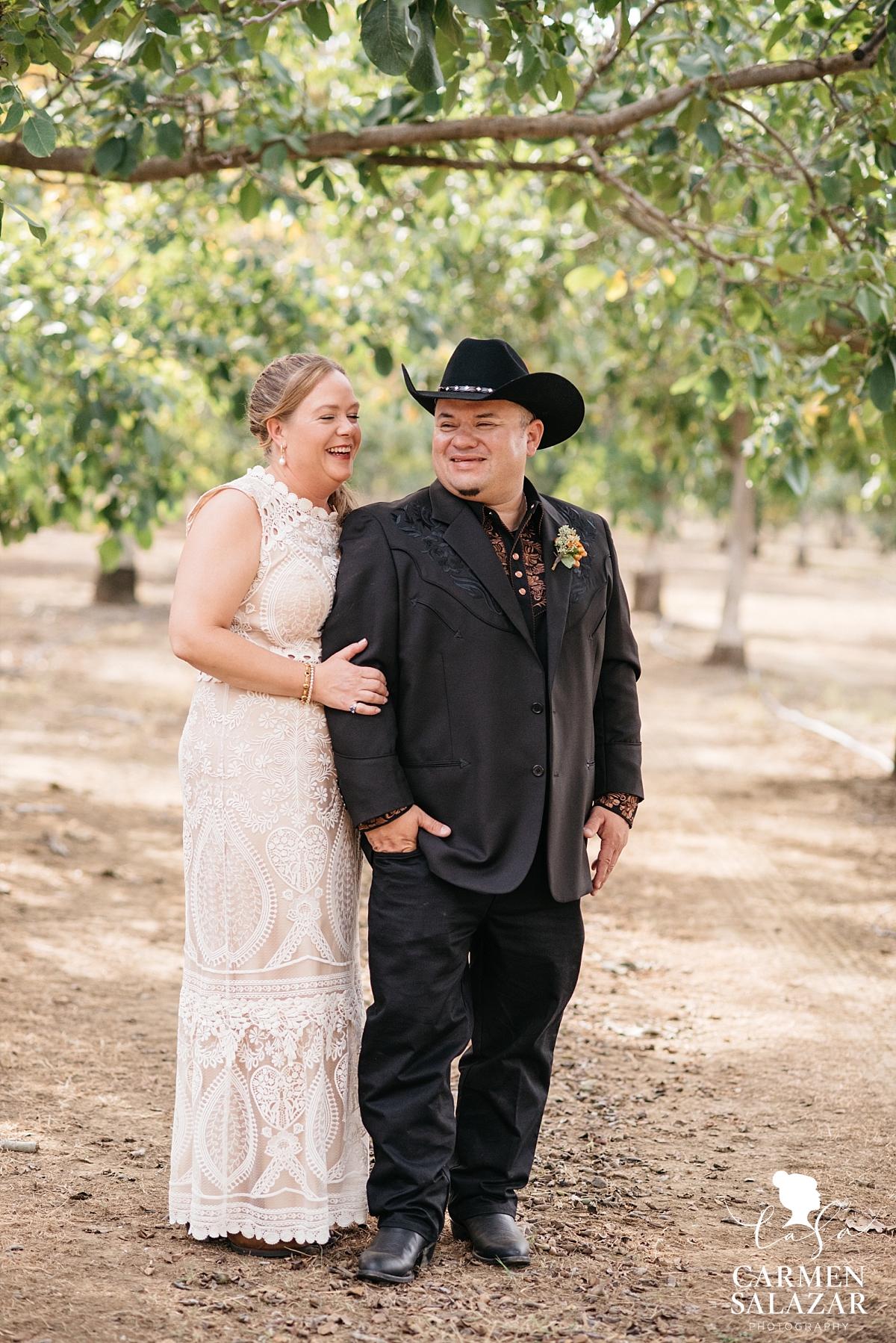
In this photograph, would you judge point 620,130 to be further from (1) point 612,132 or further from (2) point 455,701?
(2) point 455,701

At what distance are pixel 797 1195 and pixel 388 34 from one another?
3371 mm

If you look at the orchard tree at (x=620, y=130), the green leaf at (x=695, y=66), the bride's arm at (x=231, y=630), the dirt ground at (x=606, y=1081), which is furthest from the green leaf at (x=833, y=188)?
the dirt ground at (x=606, y=1081)

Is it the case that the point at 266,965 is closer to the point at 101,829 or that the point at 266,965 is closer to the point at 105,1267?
the point at 105,1267

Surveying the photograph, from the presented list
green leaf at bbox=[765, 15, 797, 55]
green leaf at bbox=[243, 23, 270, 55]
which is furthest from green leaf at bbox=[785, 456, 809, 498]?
green leaf at bbox=[243, 23, 270, 55]

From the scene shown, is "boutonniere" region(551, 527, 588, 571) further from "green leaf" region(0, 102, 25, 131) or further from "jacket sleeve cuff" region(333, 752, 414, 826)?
"green leaf" region(0, 102, 25, 131)

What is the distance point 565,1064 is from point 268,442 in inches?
109

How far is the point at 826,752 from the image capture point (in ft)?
38.7

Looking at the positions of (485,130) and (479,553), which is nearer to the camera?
(479,553)

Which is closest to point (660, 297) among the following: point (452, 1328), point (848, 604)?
point (452, 1328)

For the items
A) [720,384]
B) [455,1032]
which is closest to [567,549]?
[455,1032]

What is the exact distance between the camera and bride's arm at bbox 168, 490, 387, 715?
3178mm

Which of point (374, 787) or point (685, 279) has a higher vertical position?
point (685, 279)

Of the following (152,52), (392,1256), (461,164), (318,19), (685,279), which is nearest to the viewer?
(392,1256)

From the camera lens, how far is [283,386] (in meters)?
3.37
